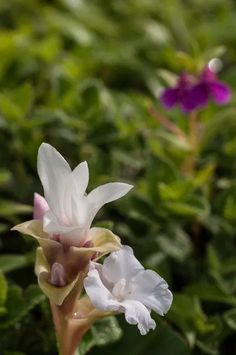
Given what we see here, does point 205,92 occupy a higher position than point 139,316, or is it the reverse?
point 205,92

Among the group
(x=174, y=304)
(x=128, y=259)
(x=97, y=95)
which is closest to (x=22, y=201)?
(x=97, y=95)

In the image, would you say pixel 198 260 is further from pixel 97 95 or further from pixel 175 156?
pixel 97 95

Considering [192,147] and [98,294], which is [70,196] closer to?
[98,294]

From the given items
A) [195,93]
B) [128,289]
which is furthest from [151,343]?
[195,93]

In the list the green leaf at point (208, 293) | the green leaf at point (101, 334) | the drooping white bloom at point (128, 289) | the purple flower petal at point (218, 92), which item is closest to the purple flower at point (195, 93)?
the purple flower petal at point (218, 92)

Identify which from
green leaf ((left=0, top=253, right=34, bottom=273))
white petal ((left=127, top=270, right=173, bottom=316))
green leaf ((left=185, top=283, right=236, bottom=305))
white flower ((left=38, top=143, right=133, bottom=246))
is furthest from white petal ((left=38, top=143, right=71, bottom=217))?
green leaf ((left=185, top=283, right=236, bottom=305))

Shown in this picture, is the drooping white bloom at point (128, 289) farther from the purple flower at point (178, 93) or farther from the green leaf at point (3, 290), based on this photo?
the purple flower at point (178, 93)
